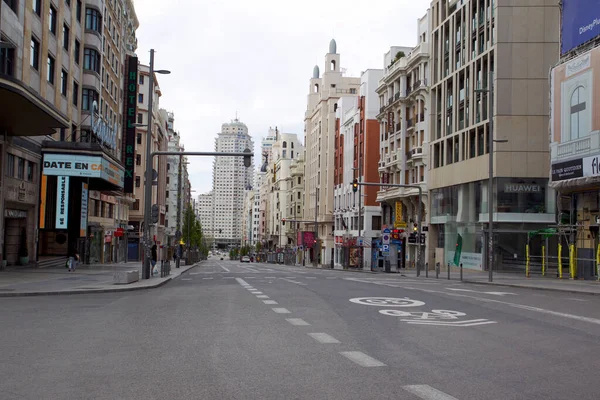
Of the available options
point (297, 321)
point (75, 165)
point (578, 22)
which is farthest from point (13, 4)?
point (578, 22)

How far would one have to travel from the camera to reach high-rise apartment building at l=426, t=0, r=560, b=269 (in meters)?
44.7

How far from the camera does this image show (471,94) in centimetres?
4938

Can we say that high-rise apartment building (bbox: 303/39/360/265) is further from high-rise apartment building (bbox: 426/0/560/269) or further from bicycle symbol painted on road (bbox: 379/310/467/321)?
bicycle symbol painted on road (bbox: 379/310/467/321)

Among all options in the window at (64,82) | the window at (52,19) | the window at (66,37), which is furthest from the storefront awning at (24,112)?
the window at (66,37)

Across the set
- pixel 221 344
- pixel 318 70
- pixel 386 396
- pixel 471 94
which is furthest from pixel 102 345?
pixel 318 70

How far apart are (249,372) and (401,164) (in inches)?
2251

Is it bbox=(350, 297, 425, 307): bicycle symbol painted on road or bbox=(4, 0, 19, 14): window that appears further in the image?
bbox=(4, 0, 19, 14): window

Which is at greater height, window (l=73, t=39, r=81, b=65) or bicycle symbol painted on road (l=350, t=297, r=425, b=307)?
window (l=73, t=39, r=81, b=65)

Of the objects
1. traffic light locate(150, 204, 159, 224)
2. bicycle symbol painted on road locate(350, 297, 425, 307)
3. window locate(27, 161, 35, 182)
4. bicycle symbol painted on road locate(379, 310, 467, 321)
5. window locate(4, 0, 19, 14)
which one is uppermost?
window locate(4, 0, 19, 14)

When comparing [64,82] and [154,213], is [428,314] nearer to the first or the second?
[154,213]

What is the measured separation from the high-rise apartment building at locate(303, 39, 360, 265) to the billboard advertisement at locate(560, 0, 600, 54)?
58033 mm

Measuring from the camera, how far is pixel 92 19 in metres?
48.5

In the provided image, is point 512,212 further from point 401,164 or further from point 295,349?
point 295,349

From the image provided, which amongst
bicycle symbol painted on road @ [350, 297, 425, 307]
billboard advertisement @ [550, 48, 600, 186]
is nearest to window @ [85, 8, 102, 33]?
billboard advertisement @ [550, 48, 600, 186]
